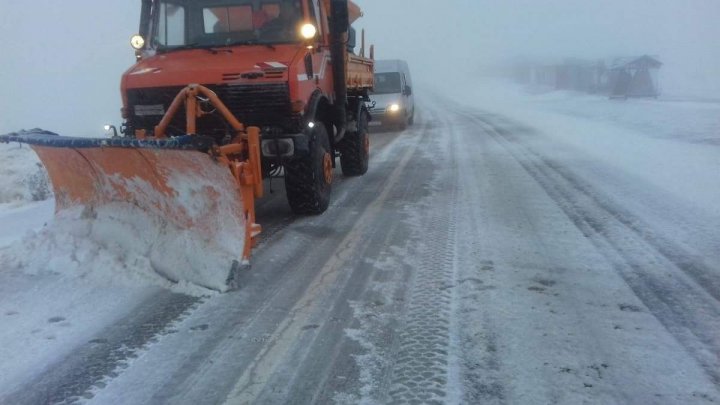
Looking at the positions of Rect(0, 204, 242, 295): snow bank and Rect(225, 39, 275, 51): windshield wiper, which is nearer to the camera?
Rect(0, 204, 242, 295): snow bank

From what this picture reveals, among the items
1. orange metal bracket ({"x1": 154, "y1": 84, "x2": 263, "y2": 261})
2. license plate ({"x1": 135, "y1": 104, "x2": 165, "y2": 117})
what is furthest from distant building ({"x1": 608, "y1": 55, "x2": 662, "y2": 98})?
orange metal bracket ({"x1": 154, "y1": 84, "x2": 263, "y2": 261})

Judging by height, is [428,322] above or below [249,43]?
below

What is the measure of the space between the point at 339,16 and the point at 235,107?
175cm

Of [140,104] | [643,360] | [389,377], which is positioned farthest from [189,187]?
[643,360]

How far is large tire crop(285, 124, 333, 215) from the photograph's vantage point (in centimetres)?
591

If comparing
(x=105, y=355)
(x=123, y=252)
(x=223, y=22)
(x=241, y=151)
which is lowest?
(x=105, y=355)

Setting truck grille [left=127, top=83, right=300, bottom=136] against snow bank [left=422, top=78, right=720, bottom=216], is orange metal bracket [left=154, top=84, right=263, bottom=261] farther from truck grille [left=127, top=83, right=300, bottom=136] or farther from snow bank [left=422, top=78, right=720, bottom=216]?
snow bank [left=422, top=78, right=720, bottom=216]

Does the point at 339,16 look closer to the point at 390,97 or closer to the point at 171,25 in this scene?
the point at 171,25

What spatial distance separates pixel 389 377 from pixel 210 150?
6.55ft

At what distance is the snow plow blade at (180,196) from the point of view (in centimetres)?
415

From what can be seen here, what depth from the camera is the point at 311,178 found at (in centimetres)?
600

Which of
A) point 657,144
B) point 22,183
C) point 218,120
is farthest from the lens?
point 657,144

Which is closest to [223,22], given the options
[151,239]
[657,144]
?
[151,239]

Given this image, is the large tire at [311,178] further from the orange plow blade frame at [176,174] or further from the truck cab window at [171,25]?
the truck cab window at [171,25]
